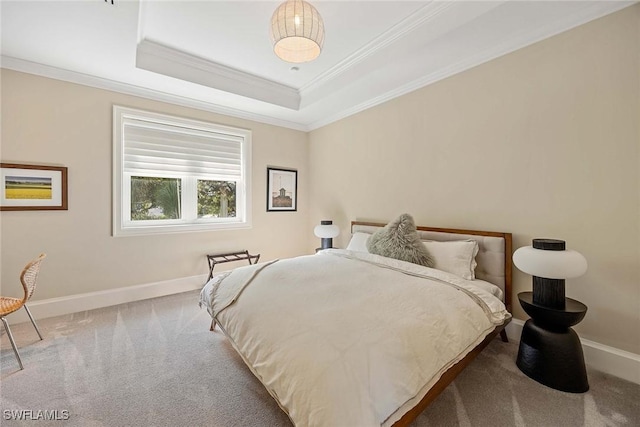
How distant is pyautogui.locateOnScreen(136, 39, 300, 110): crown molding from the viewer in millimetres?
2627

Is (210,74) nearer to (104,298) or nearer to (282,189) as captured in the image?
(282,189)

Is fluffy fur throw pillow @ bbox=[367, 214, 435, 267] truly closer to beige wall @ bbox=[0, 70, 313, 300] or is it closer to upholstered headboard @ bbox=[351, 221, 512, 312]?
upholstered headboard @ bbox=[351, 221, 512, 312]

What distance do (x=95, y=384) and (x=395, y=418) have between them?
1884 millimetres

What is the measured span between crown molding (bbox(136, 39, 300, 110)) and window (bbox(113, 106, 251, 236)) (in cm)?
70

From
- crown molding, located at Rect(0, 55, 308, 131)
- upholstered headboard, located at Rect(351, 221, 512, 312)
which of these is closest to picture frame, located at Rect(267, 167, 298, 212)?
crown molding, located at Rect(0, 55, 308, 131)

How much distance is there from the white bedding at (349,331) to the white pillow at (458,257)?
1.09 ft

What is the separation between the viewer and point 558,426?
1.36 metres

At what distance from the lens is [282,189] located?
434cm

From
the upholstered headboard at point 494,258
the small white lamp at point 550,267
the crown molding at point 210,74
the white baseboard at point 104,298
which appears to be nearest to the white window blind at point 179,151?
the crown molding at point 210,74

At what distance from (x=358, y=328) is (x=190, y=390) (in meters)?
1.22

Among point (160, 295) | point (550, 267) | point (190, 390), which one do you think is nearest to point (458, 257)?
point (550, 267)

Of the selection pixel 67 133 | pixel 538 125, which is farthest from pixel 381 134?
pixel 67 133

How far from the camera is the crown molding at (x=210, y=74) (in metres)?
2.63

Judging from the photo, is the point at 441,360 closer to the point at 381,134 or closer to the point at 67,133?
the point at 381,134
